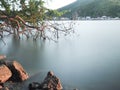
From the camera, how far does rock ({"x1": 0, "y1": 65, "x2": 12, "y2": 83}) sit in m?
24.3

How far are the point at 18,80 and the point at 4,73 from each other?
1.49m

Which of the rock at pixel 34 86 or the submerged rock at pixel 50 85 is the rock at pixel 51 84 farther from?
the rock at pixel 34 86

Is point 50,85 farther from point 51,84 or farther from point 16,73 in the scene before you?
point 16,73

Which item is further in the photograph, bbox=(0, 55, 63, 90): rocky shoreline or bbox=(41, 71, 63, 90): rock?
bbox=(0, 55, 63, 90): rocky shoreline

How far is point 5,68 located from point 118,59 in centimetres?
1756

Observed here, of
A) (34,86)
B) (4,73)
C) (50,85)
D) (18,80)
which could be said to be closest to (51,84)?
(50,85)

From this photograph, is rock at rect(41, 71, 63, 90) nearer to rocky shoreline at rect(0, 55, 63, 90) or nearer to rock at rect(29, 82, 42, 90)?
rocky shoreline at rect(0, 55, 63, 90)

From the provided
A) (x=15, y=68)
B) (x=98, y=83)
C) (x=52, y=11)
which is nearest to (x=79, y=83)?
(x=98, y=83)

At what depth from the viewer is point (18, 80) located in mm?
25422

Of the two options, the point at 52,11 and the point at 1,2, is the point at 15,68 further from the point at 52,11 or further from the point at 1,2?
the point at 52,11

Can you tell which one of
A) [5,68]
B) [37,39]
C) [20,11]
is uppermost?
[20,11]

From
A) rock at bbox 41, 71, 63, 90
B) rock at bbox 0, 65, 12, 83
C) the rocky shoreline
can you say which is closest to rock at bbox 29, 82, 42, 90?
the rocky shoreline

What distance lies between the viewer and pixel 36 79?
2656 centimetres

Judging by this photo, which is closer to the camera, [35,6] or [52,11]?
[35,6]
